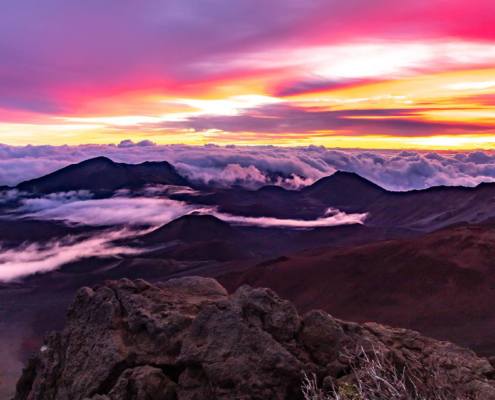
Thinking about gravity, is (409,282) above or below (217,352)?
below

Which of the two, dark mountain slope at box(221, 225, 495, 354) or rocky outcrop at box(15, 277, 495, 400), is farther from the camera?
dark mountain slope at box(221, 225, 495, 354)

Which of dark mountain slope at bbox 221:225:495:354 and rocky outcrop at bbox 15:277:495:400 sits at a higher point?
rocky outcrop at bbox 15:277:495:400

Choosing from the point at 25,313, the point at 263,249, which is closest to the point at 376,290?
the point at 25,313

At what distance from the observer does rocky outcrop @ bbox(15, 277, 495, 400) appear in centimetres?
1178

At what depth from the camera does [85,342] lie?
1483cm

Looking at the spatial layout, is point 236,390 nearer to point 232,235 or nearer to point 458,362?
point 458,362

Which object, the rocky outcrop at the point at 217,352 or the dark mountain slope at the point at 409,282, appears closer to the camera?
the rocky outcrop at the point at 217,352

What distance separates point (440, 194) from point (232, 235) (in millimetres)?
74365

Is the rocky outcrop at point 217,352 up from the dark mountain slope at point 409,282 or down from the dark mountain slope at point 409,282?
up

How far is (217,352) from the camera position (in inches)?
492

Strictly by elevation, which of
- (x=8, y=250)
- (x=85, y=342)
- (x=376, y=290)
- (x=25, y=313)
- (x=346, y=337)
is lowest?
(x=8, y=250)

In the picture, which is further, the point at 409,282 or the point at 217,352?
the point at 409,282

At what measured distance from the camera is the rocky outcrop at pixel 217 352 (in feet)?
38.7

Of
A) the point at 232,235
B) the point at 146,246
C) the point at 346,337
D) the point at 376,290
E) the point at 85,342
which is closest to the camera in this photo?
the point at 346,337
